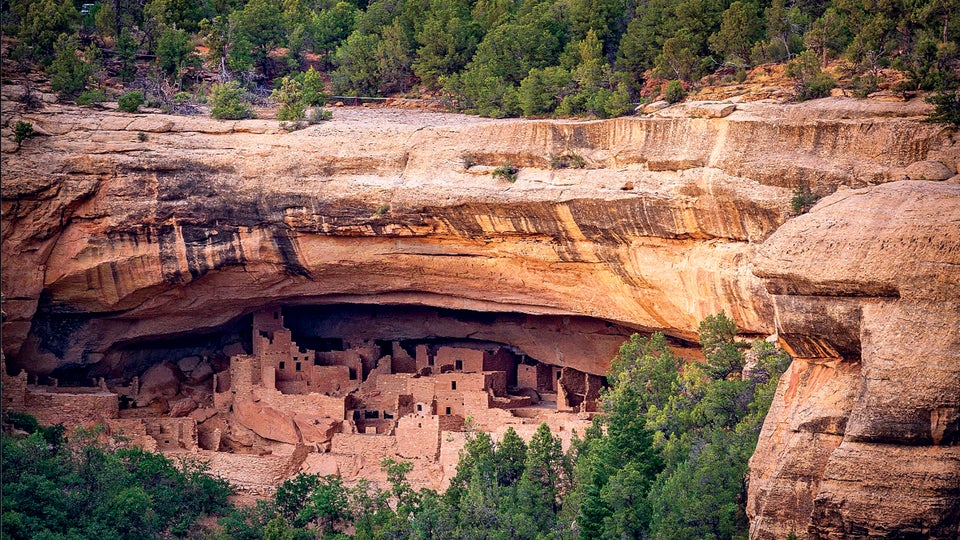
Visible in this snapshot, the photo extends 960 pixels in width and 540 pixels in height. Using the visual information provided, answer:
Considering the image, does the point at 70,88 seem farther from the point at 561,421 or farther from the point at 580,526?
the point at 580,526

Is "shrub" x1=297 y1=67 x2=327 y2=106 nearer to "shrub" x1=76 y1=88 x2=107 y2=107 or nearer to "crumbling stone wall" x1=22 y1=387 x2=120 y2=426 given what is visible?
"shrub" x1=76 y1=88 x2=107 y2=107

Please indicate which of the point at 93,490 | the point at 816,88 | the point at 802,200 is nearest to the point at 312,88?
the point at 93,490

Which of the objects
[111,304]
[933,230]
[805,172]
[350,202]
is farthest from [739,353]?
[111,304]

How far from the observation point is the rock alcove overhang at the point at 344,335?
29.1 meters

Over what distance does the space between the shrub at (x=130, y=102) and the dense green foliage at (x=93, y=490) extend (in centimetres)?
536

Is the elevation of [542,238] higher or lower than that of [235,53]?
lower

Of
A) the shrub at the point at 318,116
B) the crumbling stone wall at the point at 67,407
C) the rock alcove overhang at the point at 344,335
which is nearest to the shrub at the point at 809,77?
the rock alcove overhang at the point at 344,335

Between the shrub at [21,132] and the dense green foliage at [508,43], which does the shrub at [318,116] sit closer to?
the dense green foliage at [508,43]

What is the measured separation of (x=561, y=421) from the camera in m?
26.5

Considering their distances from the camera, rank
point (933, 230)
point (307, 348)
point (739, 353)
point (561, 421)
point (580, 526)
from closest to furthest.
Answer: point (933, 230) < point (580, 526) < point (739, 353) < point (561, 421) < point (307, 348)

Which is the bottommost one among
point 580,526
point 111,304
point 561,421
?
point 580,526

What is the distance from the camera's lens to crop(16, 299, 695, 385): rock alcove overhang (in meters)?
29.1

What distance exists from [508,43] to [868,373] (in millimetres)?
16467

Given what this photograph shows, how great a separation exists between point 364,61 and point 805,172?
12878 mm
